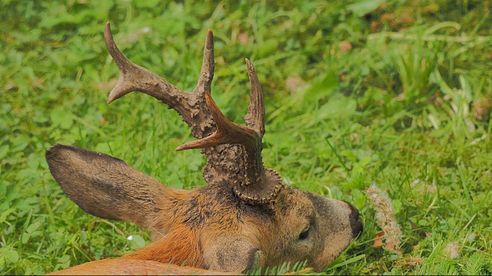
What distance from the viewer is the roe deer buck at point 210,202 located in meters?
4.47

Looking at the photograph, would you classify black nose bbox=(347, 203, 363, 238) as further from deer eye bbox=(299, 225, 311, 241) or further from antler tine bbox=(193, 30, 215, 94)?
antler tine bbox=(193, 30, 215, 94)

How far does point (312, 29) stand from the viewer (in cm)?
783

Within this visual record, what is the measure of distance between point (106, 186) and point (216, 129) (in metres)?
0.69

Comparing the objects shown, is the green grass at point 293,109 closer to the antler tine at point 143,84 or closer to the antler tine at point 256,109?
the antler tine at point 256,109

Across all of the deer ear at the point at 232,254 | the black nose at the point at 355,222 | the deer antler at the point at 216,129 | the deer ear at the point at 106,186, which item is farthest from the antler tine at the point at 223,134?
the black nose at the point at 355,222

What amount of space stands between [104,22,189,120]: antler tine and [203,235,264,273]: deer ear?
669 mm

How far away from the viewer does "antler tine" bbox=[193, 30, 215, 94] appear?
4.86 metres

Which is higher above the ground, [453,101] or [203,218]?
[203,218]

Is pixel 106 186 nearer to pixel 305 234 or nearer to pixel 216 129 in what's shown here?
pixel 216 129

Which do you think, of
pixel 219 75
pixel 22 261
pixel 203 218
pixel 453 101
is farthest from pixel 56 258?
pixel 453 101

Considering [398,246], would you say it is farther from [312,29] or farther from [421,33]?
[312,29]

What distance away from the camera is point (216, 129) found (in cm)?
457

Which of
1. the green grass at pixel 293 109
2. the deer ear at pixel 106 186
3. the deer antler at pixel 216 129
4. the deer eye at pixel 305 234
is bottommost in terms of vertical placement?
the green grass at pixel 293 109

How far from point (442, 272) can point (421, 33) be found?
2714 millimetres
